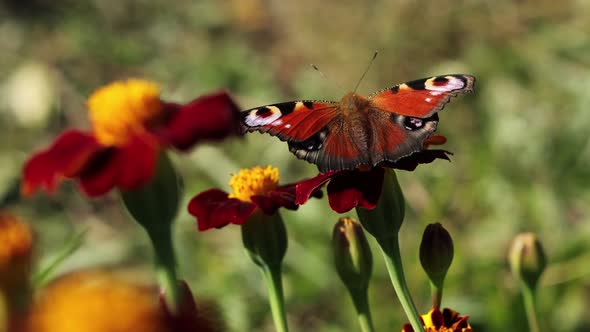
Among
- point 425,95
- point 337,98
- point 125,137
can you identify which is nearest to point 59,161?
point 125,137

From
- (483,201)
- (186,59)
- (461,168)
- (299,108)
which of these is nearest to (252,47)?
(186,59)

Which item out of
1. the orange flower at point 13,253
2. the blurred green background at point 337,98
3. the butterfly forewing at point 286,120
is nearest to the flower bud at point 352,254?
the butterfly forewing at point 286,120

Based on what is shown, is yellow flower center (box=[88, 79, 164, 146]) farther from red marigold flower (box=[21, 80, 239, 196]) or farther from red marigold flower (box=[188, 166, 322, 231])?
red marigold flower (box=[188, 166, 322, 231])

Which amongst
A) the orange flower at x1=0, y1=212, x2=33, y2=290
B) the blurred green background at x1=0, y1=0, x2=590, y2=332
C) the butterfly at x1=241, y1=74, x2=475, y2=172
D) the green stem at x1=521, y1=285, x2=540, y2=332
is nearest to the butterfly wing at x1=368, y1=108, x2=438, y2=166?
the butterfly at x1=241, y1=74, x2=475, y2=172

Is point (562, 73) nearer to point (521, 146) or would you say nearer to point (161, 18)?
point (521, 146)

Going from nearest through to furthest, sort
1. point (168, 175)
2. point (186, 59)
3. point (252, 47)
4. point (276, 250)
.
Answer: point (168, 175)
point (276, 250)
point (186, 59)
point (252, 47)
